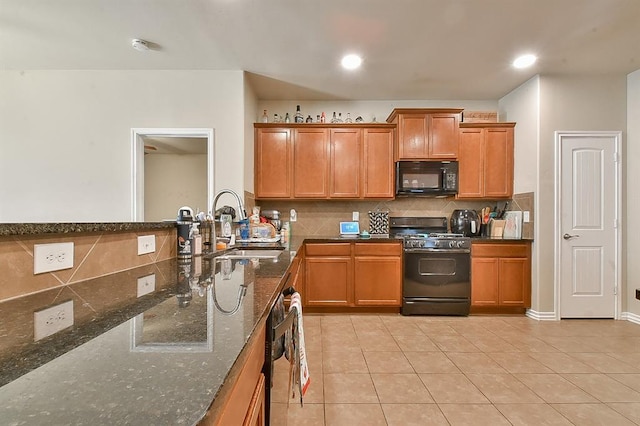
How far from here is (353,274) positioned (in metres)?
3.62

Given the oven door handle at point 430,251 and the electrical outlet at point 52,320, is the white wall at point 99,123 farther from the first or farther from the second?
the electrical outlet at point 52,320

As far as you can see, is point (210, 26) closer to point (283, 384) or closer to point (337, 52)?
point (337, 52)

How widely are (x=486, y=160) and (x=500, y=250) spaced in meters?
1.11

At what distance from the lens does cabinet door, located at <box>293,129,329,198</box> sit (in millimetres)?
3875

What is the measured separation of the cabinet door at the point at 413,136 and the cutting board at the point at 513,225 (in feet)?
4.12

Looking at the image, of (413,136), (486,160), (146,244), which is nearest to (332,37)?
(413,136)

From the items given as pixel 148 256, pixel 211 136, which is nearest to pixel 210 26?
pixel 211 136

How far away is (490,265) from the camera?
11.6 ft

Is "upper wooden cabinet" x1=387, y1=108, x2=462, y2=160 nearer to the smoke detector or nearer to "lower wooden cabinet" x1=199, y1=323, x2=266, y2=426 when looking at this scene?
the smoke detector

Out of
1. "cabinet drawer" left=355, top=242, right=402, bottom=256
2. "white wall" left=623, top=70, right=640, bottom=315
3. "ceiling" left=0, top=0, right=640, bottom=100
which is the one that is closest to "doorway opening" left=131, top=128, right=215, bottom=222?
"ceiling" left=0, top=0, right=640, bottom=100

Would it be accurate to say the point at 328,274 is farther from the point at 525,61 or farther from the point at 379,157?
the point at 525,61

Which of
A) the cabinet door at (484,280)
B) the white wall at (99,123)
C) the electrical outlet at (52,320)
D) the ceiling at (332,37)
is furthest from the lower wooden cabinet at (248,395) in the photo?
the cabinet door at (484,280)

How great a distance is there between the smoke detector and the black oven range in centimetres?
321

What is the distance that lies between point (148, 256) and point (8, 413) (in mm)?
1260
